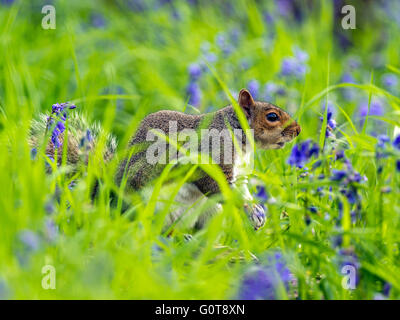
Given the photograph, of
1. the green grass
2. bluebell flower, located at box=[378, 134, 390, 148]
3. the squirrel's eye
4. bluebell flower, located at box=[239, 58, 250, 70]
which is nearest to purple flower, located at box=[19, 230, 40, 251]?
the green grass

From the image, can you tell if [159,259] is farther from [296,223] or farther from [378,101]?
[378,101]

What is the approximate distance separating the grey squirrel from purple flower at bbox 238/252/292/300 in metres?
0.67

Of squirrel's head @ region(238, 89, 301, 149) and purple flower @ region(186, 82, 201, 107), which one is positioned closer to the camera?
squirrel's head @ region(238, 89, 301, 149)

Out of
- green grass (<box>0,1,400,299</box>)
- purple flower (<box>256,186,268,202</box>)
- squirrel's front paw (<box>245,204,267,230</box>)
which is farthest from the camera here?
squirrel's front paw (<box>245,204,267,230</box>)

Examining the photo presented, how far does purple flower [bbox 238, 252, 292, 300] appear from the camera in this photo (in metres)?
2.31

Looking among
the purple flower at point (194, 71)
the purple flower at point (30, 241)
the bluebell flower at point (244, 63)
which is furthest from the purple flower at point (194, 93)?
the purple flower at point (30, 241)

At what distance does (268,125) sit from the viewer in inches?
148

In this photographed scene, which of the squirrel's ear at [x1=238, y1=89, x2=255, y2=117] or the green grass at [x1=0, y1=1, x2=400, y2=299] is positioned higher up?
the squirrel's ear at [x1=238, y1=89, x2=255, y2=117]

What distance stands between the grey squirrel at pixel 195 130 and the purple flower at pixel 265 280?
2.21 ft

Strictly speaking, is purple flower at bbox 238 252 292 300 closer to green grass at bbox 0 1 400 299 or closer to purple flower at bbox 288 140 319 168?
green grass at bbox 0 1 400 299

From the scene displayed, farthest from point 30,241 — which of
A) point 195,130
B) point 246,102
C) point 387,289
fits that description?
point 246,102

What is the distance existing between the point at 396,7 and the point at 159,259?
23.2ft

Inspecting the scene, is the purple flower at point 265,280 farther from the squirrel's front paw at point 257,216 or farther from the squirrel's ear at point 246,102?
the squirrel's ear at point 246,102
